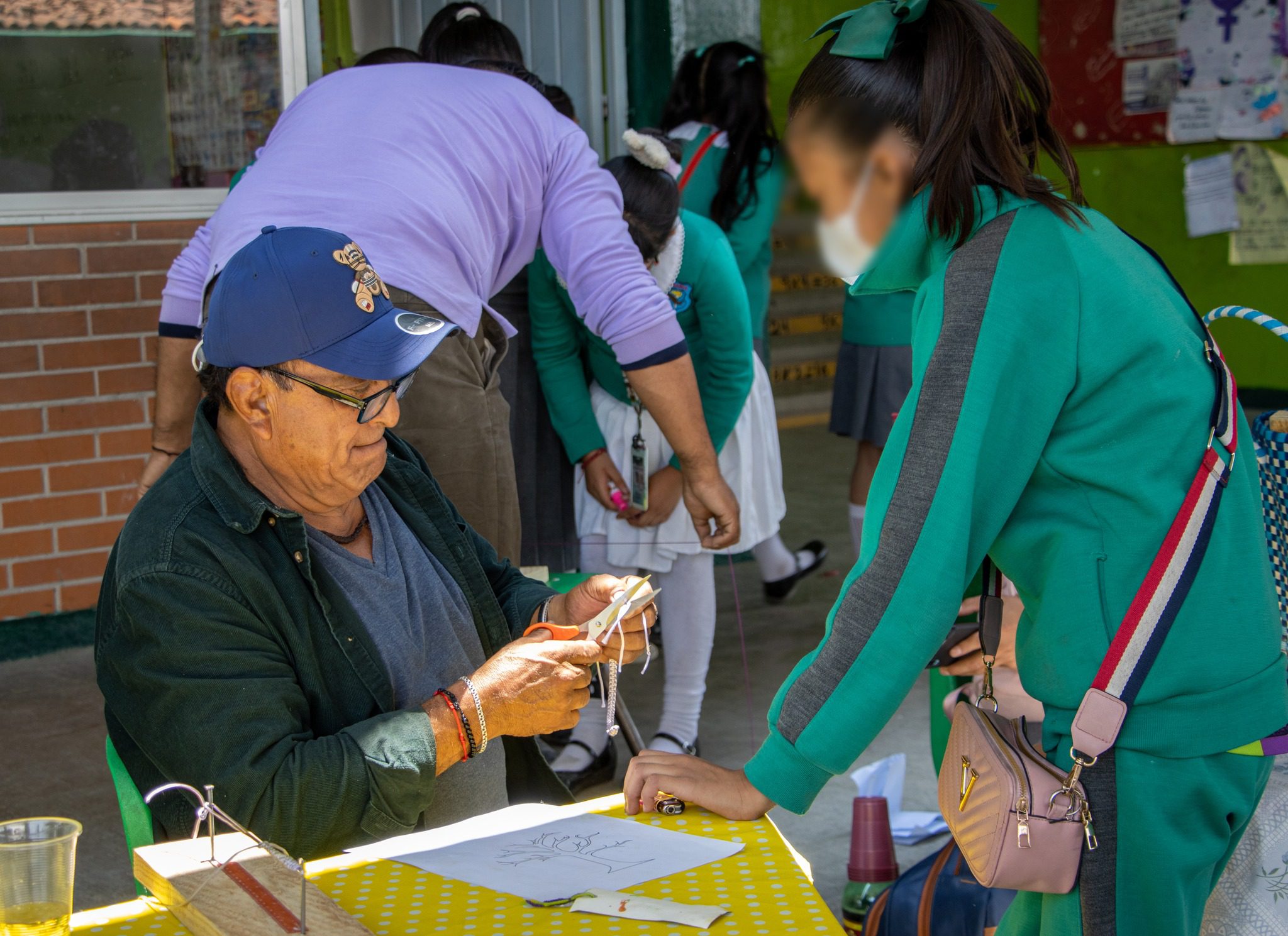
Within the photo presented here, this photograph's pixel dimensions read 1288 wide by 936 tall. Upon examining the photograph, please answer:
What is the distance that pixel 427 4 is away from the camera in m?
4.54

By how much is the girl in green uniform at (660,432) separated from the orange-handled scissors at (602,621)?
5.41 ft

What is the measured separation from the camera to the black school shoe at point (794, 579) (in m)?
5.41

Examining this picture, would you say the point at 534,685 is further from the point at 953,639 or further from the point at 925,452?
the point at 953,639

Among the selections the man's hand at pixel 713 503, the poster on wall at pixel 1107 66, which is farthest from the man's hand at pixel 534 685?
the poster on wall at pixel 1107 66

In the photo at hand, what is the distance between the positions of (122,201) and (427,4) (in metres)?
1.23

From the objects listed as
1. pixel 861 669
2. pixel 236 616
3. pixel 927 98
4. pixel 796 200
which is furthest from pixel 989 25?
pixel 236 616

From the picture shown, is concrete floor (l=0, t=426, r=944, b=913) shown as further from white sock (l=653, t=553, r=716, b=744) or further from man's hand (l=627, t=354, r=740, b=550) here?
man's hand (l=627, t=354, r=740, b=550)

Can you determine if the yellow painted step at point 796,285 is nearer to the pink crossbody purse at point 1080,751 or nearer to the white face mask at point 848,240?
the white face mask at point 848,240

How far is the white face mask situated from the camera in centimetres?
145

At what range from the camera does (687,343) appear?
358 centimetres

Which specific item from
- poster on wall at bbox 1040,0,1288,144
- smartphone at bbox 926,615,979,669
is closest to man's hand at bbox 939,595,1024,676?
smartphone at bbox 926,615,979,669

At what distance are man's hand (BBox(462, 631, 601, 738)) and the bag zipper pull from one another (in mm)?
702

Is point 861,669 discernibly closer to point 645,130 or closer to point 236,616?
point 236,616

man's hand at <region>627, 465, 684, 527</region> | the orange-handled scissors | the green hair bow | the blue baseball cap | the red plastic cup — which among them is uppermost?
the green hair bow
